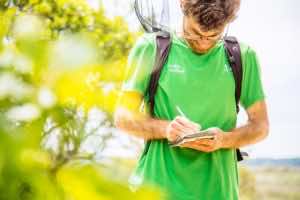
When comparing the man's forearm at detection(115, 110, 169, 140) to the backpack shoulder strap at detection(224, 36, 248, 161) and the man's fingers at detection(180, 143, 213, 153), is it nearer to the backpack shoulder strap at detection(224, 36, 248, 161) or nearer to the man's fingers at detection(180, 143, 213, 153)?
the man's fingers at detection(180, 143, 213, 153)

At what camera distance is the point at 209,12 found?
1.30m

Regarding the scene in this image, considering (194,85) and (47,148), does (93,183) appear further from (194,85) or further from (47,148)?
(194,85)

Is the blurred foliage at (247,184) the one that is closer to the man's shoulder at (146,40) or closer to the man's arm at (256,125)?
the man's arm at (256,125)

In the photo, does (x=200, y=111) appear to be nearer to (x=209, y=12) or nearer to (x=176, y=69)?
(x=176, y=69)

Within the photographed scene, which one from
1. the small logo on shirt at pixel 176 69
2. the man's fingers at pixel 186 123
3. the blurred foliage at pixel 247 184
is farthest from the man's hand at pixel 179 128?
the blurred foliage at pixel 247 184

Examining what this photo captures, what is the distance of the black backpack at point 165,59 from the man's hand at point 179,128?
0.09 m

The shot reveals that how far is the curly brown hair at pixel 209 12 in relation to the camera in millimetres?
1296

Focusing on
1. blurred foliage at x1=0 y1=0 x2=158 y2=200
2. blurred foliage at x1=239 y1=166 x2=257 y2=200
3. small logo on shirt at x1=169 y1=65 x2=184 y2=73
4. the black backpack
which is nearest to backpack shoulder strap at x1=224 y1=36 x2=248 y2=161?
the black backpack

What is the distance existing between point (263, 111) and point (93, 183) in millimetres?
1183

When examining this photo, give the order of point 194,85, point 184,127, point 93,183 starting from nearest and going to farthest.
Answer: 1. point 93,183
2. point 184,127
3. point 194,85

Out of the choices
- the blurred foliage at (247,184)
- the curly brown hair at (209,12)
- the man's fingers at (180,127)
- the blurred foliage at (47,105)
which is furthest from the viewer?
the blurred foliage at (247,184)

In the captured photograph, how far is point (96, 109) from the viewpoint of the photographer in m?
0.25

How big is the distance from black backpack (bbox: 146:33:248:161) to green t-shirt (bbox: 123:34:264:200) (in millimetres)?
10

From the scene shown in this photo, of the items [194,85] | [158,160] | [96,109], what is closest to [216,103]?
[194,85]
